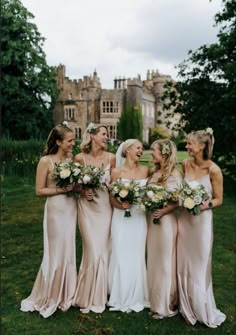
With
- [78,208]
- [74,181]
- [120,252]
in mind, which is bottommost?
[120,252]

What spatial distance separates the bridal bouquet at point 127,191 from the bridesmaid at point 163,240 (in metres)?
0.24

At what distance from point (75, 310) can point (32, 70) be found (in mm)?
27516

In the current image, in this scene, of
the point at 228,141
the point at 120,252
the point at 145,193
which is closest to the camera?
the point at 145,193

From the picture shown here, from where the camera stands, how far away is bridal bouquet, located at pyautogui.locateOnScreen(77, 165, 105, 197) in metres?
4.95

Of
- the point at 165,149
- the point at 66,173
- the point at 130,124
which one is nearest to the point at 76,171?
the point at 66,173

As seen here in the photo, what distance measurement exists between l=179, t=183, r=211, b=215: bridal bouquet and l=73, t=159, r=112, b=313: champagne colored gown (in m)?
1.00

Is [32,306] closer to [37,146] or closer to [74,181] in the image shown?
[74,181]

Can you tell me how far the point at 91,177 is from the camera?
4977 mm

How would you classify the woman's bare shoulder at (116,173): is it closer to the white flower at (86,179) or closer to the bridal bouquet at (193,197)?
the white flower at (86,179)

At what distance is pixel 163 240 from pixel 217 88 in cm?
1092

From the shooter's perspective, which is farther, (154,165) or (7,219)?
(7,219)

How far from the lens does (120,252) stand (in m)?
5.27

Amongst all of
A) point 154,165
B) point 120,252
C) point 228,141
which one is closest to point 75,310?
point 120,252

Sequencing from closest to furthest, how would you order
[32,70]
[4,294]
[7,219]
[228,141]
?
[4,294], [7,219], [228,141], [32,70]
